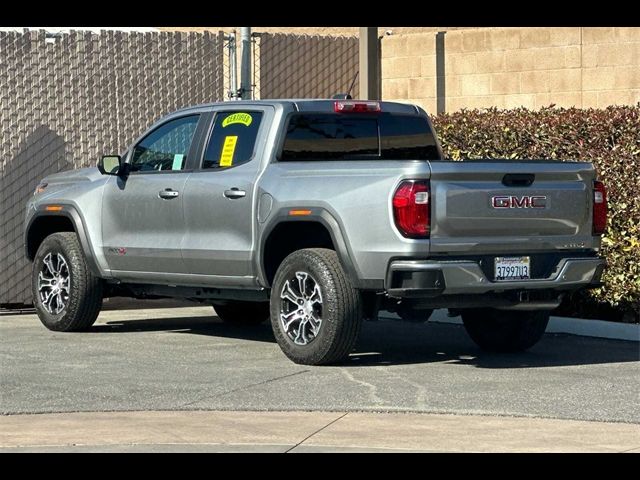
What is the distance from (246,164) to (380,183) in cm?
165

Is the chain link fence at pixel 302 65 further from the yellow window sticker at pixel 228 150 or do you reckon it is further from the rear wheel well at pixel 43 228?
the yellow window sticker at pixel 228 150

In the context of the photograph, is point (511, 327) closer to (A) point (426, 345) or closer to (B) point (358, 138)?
(A) point (426, 345)

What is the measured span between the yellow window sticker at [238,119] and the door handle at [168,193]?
685mm

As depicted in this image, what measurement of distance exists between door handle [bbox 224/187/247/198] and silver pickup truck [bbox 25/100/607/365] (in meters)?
0.01

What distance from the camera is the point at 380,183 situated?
34.8ft

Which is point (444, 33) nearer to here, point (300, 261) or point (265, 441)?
point (300, 261)

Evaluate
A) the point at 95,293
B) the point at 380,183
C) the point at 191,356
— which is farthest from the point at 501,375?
the point at 95,293

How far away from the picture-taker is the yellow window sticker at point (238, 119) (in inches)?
480

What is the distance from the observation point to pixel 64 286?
1357 cm

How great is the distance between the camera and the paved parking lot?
9.44 metres

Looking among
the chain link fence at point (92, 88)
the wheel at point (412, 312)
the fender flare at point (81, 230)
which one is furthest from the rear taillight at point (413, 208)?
Answer: the chain link fence at point (92, 88)

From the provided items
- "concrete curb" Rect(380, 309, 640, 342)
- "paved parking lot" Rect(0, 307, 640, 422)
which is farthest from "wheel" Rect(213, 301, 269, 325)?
"concrete curb" Rect(380, 309, 640, 342)

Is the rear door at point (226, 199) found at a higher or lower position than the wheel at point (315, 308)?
higher

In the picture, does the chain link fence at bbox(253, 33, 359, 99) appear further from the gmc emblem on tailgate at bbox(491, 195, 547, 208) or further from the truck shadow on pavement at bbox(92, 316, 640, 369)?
the gmc emblem on tailgate at bbox(491, 195, 547, 208)
